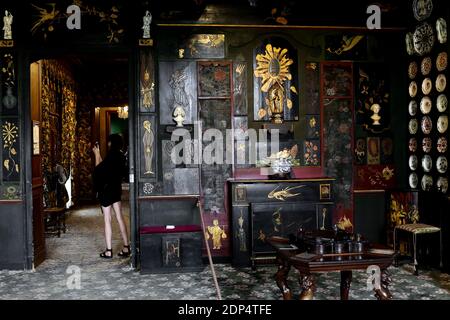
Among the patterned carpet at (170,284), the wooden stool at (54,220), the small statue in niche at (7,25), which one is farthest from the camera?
the wooden stool at (54,220)

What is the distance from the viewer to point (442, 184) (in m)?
6.27

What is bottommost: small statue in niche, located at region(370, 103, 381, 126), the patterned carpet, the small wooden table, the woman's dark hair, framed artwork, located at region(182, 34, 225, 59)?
the patterned carpet

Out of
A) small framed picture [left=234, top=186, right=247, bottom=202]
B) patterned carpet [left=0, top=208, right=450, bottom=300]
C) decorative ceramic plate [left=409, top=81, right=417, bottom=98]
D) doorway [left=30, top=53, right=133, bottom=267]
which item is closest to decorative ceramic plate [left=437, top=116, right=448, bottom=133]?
decorative ceramic plate [left=409, top=81, right=417, bottom=98]

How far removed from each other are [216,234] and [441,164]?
10.5 ft

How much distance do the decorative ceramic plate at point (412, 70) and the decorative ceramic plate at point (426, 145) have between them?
959 millimetres

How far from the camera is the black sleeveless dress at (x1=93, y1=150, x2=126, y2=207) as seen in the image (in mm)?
6984

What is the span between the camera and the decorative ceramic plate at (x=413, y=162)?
687cm

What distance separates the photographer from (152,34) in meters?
6.59

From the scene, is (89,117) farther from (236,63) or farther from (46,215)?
(236,63)

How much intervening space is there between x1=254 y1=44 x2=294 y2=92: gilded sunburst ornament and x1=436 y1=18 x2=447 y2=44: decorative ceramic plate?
1.98m

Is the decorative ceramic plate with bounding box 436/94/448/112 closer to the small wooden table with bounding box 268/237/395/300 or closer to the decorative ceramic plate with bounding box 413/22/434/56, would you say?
the decorative ceramic plate with bounding box 413/22/434/56

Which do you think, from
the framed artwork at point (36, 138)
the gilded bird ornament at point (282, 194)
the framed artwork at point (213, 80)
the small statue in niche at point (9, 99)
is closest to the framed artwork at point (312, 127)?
the gilded bird ornament at point (282, 194)

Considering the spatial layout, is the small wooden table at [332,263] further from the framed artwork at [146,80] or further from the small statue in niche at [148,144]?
the framed artwork at [146,80]

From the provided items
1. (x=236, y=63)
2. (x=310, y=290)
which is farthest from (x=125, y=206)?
(x=310, y=290)
